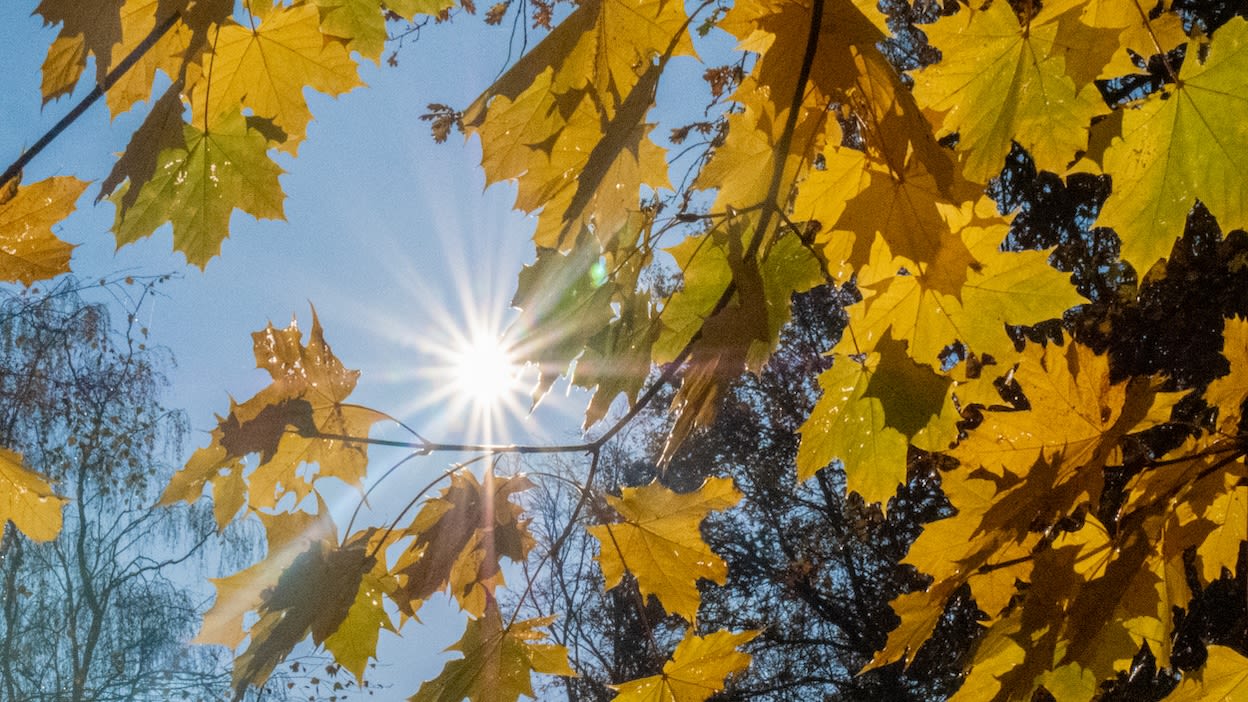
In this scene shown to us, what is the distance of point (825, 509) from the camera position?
35.4 ft

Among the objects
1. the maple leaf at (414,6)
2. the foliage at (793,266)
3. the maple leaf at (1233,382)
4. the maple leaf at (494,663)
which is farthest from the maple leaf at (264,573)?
the maple leaf at (1233,382)

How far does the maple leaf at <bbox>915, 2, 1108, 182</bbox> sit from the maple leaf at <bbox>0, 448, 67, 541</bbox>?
1.54 meters

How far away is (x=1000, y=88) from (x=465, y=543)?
1.02m

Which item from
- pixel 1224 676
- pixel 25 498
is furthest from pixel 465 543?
pixel 1224 676

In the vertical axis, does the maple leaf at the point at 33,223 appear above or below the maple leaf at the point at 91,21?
above

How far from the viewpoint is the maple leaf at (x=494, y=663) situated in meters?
1.38

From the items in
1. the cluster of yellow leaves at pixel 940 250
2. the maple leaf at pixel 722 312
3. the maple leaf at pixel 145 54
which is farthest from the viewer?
the maple leaf at pixel 145 54

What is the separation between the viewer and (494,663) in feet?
4.66

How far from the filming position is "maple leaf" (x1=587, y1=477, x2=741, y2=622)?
1.42m

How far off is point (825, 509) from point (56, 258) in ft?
33.6

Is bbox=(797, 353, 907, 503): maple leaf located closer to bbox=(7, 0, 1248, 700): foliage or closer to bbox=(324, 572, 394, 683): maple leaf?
bbox=(7, 0, 1248, 700): foliage

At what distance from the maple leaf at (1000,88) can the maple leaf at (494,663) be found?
97 centimetres

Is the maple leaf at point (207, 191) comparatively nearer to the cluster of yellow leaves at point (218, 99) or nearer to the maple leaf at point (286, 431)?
the cluster of yellow leaves at point (218, 99)

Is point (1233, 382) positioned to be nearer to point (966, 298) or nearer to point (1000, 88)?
point (966, 298)
